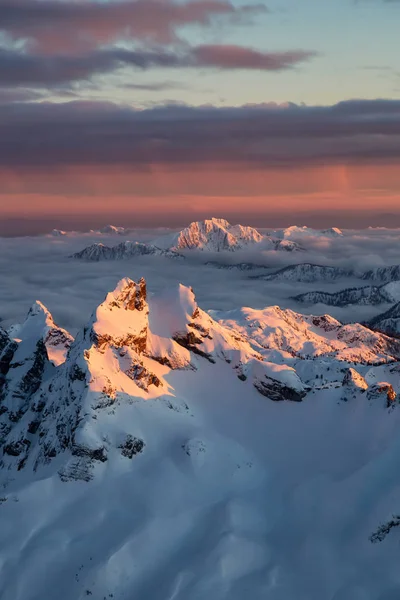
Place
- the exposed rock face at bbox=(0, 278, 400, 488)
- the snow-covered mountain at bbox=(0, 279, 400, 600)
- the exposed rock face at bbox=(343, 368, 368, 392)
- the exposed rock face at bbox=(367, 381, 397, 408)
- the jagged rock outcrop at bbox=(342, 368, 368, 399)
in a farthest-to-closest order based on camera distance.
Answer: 1. the exposed rock face at bbox=(343, 368, 368, 392)
2. the jagged rock outcrop at bbox=(342, 368, 368, 399)
3. the exposed rock face at bbox=(367, 381, 397, 408)
4. the exposed rock face at bbox=(0, 278, 400, 488)
5. the snow-covered mountain at bbox=(0, 279, 400, 600)

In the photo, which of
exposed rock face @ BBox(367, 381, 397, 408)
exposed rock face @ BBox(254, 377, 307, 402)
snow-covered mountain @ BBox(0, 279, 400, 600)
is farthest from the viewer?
exposed rock face @ BBox(254, 377, 307, 402)

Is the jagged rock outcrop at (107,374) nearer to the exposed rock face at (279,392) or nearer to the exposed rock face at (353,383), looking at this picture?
the exposed rock face at (279,392)

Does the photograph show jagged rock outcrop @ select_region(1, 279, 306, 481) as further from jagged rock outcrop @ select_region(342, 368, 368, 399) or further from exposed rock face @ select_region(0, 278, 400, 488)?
jagged rock outcrop @ select_region(342, 368, 368, 399)

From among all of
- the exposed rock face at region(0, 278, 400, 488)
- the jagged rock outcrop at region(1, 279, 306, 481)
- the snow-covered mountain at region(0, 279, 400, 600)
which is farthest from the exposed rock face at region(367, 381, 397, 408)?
the jagged rock outcrop at region(1, 279, 306, 481)

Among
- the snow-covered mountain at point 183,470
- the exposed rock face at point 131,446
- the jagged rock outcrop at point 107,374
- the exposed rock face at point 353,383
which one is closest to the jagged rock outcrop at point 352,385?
the exposed rock face at point 353,383

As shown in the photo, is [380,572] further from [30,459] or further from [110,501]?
[30,459]

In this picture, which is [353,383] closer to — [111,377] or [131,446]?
[131,446]

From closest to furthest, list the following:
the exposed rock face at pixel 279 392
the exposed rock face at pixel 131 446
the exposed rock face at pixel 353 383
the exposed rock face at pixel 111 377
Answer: the exposed rock face at pixel 131 446 → the exposed rock face at pixel 111 377 → the exposed rock face at pixel 353 383 → the exposed rock face at pixel 279 392

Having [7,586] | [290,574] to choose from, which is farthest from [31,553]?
[290,574]
